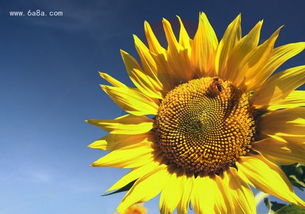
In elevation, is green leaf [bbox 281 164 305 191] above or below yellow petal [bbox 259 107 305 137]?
below

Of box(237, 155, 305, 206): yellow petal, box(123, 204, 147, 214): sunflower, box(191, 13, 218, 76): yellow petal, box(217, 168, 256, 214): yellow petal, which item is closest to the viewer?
box(237, 155, 305, 206): yellow petal

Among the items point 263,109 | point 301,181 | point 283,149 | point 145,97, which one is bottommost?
point 301,181

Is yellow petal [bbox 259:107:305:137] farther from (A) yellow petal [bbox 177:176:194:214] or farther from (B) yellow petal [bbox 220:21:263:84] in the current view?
(A) yellow petal [bbox 177:176:194:214]

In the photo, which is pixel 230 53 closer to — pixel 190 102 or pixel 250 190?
A: pixel 190 102

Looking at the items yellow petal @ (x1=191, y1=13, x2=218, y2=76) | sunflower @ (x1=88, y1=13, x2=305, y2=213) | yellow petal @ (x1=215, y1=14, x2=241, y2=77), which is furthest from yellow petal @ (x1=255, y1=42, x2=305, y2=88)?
yellow petal @ (x1=191, y1=13, x2=218, y2=76)

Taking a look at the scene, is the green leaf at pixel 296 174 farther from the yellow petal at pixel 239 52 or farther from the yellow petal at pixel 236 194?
the yellow petal at pixel 239 52

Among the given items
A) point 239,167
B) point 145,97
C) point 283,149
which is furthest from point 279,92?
point 145,97
